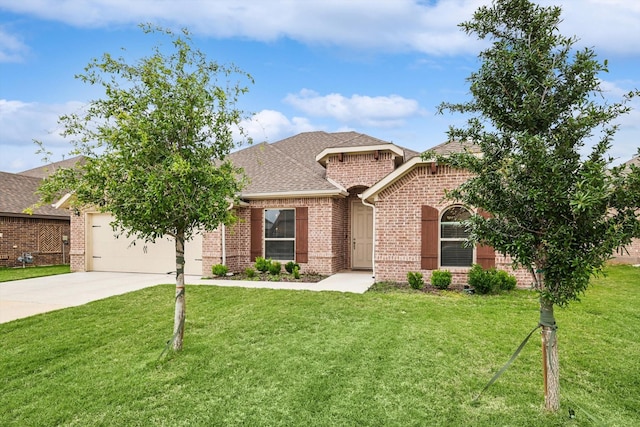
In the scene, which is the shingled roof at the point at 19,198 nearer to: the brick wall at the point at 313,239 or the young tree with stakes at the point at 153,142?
the brick wall at the point at 313,239

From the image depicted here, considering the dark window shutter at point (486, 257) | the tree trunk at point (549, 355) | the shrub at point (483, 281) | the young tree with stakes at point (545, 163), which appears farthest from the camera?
the dark window shutter at point (486, 257)

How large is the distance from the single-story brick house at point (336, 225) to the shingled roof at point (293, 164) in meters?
0.04

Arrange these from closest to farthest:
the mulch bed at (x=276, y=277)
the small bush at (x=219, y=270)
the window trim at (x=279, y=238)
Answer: the mulch bed at (x=276, y=277) < the small bush at (x=219, y=270) < the window trim at (x=279, y=238)

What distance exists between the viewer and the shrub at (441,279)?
29.6 feet

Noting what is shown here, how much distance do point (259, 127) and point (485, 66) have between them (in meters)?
3.21

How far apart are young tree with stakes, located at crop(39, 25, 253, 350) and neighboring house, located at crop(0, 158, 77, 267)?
1215 centimetres

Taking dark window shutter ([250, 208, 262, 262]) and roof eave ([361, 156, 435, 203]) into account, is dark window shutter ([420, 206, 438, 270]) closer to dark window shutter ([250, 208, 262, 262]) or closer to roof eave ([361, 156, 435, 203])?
roof eave ([361, 156, 435, 203])

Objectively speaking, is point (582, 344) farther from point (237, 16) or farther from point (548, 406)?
point (237, 16)

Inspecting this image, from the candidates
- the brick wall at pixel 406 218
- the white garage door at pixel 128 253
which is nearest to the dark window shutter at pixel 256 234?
the white garage door at pixel 128 253

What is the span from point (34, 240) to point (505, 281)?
18.3 meters

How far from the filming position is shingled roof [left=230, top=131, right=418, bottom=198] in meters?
12.1

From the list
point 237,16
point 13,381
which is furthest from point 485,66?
point 237,16

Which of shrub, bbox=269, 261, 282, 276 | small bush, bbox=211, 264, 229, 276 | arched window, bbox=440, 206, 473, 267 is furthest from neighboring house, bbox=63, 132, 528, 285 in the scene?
shrub, bbox=269, 261, 282, 276

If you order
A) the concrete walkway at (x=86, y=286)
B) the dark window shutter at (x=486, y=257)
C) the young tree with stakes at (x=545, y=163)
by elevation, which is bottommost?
the concrete walkway at (x=86, y=286)
